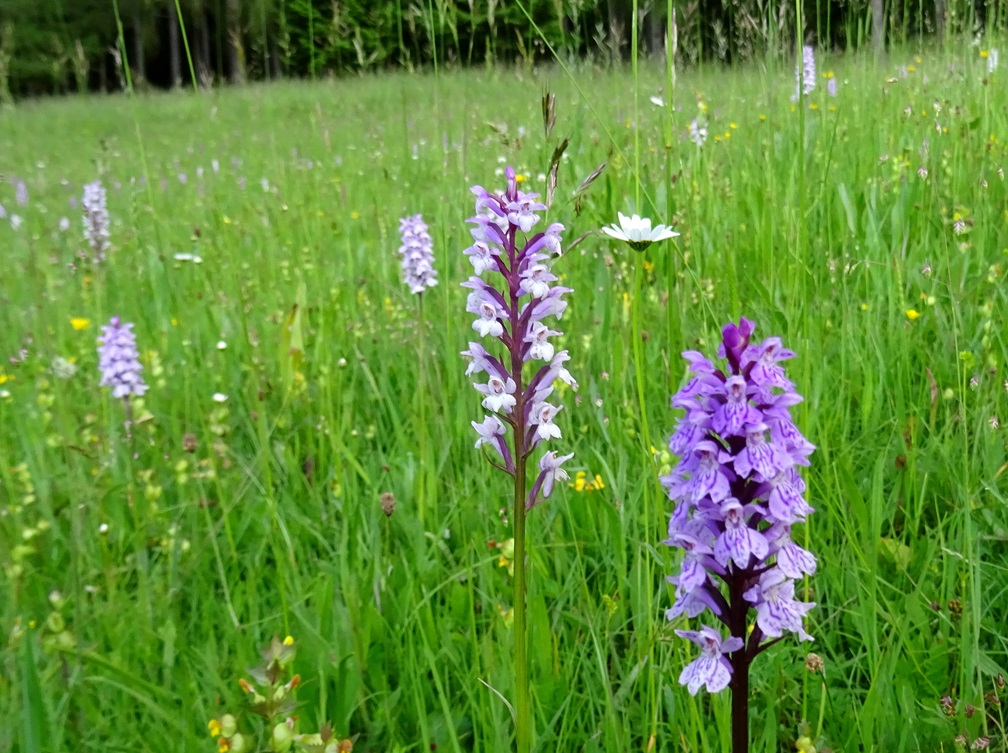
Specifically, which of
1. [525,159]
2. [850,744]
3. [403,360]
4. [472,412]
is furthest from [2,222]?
[850,744]

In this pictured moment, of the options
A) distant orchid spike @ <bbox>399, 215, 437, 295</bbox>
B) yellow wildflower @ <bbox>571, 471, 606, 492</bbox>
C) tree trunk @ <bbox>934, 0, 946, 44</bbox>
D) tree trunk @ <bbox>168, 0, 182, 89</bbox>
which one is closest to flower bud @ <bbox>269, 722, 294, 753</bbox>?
yellow wildflower @ <bbox>571, 471, 606, 492</bbox>

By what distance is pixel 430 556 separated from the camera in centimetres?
165

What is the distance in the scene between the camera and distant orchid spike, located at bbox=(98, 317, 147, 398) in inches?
83.0

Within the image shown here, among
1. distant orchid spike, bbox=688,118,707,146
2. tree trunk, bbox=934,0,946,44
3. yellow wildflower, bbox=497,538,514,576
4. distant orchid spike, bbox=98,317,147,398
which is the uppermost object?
tree trunk, bbox=934,0,946,44

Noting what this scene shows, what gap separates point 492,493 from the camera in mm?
1707

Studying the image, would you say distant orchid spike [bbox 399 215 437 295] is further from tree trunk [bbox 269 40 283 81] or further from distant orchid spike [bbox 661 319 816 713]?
distant orchid spike [bbox 661 319 816 713]

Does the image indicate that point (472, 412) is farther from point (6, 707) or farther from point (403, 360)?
point (6, 707)

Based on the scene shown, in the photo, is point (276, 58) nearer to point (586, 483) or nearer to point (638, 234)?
point (586, 483)

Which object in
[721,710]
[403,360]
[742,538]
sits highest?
[742,538]

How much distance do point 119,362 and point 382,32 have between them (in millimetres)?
1757

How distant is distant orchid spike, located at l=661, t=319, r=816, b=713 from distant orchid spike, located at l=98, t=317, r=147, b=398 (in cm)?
178

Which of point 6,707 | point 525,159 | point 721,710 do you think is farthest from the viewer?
point 525,159

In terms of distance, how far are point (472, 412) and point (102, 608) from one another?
3.18 ft

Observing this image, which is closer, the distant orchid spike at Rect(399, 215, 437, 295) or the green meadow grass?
the green meadow grass
